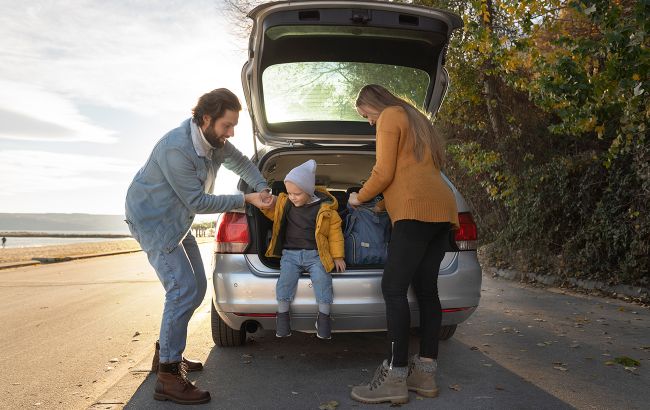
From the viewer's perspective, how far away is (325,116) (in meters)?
5.59

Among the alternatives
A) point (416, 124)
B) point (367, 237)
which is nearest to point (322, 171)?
point (367, 237)

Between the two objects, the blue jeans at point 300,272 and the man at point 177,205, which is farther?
the blue jeans at point 300,272

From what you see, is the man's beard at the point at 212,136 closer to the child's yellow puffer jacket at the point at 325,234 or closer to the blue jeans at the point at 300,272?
the child's yellow puffer jacket at the point at 325,234

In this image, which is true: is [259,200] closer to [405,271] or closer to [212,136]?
[212,136]

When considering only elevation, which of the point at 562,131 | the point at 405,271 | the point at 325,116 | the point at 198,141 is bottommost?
the point at 405,271

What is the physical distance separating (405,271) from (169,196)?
59.0 inches

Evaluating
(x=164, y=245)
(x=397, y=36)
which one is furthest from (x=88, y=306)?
(x=397, y=36)

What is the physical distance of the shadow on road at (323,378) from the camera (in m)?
3.83

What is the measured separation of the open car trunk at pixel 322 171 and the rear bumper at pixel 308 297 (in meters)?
0.16

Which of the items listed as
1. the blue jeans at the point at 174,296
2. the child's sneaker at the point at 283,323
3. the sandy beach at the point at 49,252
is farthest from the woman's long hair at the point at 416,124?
the sandy beach at the point at 49,252

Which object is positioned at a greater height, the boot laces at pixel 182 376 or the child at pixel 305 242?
the child at pixel 305 242

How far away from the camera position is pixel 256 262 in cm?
439

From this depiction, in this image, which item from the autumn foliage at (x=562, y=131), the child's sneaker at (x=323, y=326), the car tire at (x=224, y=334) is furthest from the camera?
the autumn foliage at (x=562, y=131)

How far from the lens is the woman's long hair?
3.75 metres
